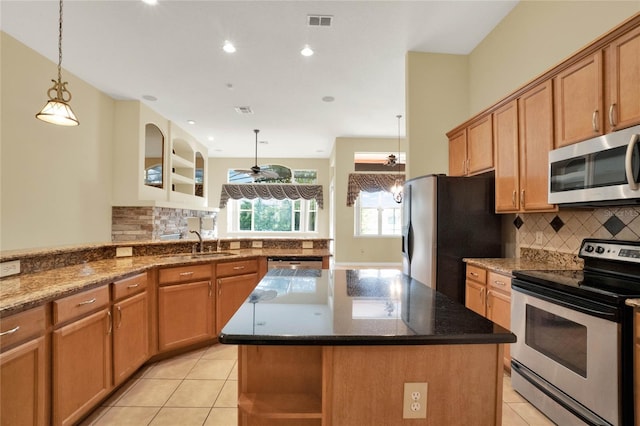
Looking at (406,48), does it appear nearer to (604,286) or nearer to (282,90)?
(282,90)

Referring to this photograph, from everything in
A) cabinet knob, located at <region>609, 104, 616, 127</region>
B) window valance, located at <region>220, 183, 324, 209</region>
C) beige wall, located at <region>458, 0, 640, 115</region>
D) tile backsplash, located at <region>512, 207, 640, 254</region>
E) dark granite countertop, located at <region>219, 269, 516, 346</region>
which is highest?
beige wall, located at <region>458, 0, 640, 115</region>

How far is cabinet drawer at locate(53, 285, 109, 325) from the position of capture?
158 cm

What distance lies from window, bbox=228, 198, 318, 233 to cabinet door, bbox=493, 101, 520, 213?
6.99 meters

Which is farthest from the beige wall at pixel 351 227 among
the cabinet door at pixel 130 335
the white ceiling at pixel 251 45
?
the cabinet door at pixel 130 335

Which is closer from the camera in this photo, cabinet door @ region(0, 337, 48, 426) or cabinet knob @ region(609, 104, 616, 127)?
cabinet door @ region(0, 337, 48, 426)

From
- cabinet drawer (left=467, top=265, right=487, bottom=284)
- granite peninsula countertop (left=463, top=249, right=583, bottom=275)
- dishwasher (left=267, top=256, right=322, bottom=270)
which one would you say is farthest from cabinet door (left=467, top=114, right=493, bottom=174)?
dishwasher (left=267, top=256, right=322, bottom=270)

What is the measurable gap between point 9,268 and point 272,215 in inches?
305

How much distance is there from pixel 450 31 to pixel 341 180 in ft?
14.8

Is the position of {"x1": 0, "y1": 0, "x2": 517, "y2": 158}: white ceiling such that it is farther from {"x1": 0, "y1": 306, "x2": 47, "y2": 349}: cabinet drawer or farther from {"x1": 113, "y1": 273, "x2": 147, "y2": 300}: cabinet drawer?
{"x1": 0, "y1": 306, "x2": 47, "y2": 349}: cabinet drawer

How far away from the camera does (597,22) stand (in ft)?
7.03

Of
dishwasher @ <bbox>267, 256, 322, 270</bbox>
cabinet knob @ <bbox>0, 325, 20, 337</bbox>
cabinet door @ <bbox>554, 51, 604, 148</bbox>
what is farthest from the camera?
dishwasher @ <bbox>267, 256, 322, 270</bbox>

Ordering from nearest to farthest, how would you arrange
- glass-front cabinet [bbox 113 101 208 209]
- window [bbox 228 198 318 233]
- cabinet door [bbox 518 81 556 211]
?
cabinet door [bbox 518 81 556 211], glass-front cabinet [bbox 113 101 208 209], window [bbox 228 198 318 233]

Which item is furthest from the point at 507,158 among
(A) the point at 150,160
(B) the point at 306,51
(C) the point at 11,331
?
(A) the point at 150,160

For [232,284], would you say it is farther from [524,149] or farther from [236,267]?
[524,149]
